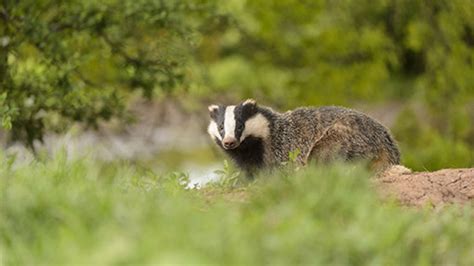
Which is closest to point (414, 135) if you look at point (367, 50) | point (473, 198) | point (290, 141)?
point (367, 50)

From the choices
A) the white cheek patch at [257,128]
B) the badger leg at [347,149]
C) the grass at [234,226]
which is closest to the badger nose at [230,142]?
the white cheek patch at [257,128]

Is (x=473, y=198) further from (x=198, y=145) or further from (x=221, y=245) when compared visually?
(x=198, y=145)

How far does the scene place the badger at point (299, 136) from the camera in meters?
8.45

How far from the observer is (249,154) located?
29.1ft

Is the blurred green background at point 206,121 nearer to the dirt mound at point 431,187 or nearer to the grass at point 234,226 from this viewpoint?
the grass at point 234,226

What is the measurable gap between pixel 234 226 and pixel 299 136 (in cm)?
388

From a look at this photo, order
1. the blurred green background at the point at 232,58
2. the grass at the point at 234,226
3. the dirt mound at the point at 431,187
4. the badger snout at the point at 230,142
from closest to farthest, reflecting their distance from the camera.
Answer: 1. the grass at the point at 234,226
2. the dirt mound at the point at 431,187
3. the badger snout at the point at 230,142
4. the blurred green background at the point at 232,58

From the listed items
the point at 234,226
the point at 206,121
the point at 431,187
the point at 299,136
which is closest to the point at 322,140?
the point at 299,136

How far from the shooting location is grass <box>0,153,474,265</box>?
4.53m

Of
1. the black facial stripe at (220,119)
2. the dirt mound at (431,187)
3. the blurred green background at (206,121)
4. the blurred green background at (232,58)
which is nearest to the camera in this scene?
the blurred green background at (206,121)

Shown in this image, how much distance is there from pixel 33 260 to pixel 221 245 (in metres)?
0.86

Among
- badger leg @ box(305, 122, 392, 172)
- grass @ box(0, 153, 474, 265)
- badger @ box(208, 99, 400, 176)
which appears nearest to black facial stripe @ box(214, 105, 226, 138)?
badger @ box(208, 99, 400, 176)

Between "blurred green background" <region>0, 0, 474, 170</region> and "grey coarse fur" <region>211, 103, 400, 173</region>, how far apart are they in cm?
159

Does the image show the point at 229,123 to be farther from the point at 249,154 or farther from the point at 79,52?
the point at 79,52
